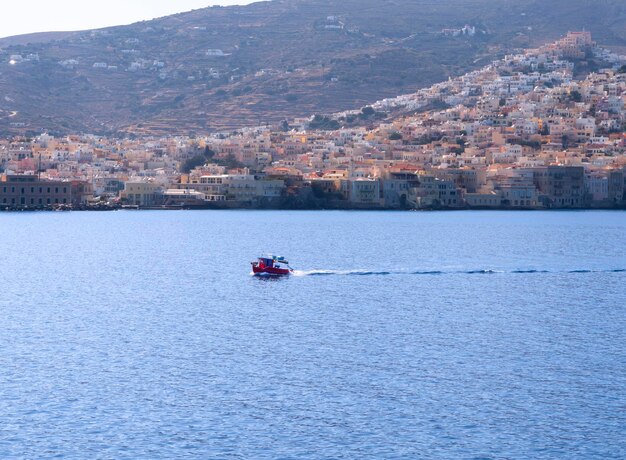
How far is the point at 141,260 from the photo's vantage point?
64.6 metres

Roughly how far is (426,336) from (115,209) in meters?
85.5

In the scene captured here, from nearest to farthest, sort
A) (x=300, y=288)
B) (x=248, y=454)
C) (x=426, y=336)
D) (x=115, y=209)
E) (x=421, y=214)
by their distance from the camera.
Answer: (x=248, y=454) → (x=426, y=336) → (x=300, y=288) → (x=421, y=214) → (x=115, y=209)

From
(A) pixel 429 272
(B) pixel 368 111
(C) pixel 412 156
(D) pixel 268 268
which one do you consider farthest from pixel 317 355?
(B) pixel 368 111

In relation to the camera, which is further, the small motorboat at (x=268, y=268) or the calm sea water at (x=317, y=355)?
the small motorboat at (x=268, y=268)

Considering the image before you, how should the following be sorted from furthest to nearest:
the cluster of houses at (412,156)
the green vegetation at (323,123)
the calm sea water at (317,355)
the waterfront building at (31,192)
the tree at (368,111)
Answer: the tree at (368,111) < the green vegetation at (323,123) < the cluster of houses at (412,156) < the waterfront building at (31,192) < the calm sea water at (317,355)

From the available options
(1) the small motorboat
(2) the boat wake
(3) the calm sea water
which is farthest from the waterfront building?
(1) the small motorboat

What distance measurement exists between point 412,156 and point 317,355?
10216cm

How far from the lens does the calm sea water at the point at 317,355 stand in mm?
27406

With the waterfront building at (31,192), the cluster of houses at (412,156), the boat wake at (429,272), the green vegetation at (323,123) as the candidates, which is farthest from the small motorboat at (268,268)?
the green vegetation at (323,123)

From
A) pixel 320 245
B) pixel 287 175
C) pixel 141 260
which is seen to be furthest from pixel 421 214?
pixel 141 260

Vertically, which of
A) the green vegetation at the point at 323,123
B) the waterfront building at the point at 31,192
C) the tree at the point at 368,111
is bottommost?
the waterfront building at the point at 31,192

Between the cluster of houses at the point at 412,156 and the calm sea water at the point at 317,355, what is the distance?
53373mm

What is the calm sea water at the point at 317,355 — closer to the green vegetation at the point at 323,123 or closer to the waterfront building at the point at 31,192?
the waterfront building at the point at 31,192

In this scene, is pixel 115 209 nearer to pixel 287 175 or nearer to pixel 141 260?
pixel 287 175
